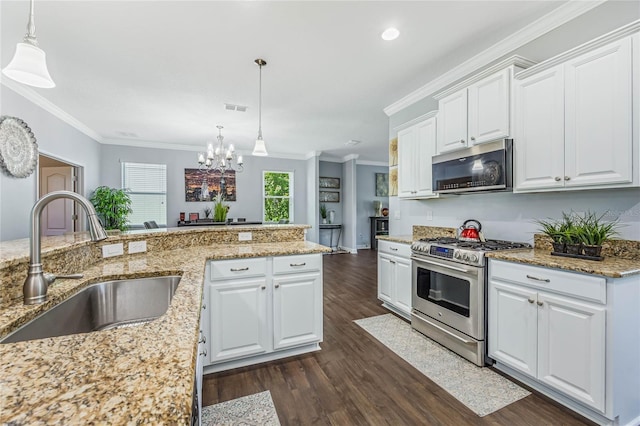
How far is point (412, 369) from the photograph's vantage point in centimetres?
219

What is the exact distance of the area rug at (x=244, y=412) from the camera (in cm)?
166

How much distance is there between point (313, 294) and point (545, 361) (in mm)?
1632

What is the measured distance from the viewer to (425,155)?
3.17 metres

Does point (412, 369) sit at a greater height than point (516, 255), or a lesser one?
lesser

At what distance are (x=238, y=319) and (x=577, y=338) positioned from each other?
7.20ft

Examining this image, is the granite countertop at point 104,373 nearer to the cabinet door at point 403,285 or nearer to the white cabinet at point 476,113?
the cabinet door at point 403,285

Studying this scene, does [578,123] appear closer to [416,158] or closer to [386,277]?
[416,158]

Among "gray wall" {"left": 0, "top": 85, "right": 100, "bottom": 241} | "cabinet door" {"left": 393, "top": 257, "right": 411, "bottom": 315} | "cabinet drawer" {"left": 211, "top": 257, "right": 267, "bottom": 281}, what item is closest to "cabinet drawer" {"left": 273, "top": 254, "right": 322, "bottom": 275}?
"cabinet drawer" {"left": 211, "top": 257, "right": 267, "bottom": 281}

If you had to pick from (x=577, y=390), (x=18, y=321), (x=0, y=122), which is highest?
(x=0, y=122)

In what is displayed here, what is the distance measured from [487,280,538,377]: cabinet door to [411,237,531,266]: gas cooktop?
22 cm

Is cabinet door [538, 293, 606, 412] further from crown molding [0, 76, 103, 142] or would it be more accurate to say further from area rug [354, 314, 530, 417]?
crown molding [0, 76, 103, 142]

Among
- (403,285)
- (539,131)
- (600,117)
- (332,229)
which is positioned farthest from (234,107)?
(332,229)

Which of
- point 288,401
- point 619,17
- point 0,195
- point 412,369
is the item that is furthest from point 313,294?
point 0,195

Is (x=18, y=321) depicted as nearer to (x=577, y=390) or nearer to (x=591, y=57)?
(x=577, y=390)
